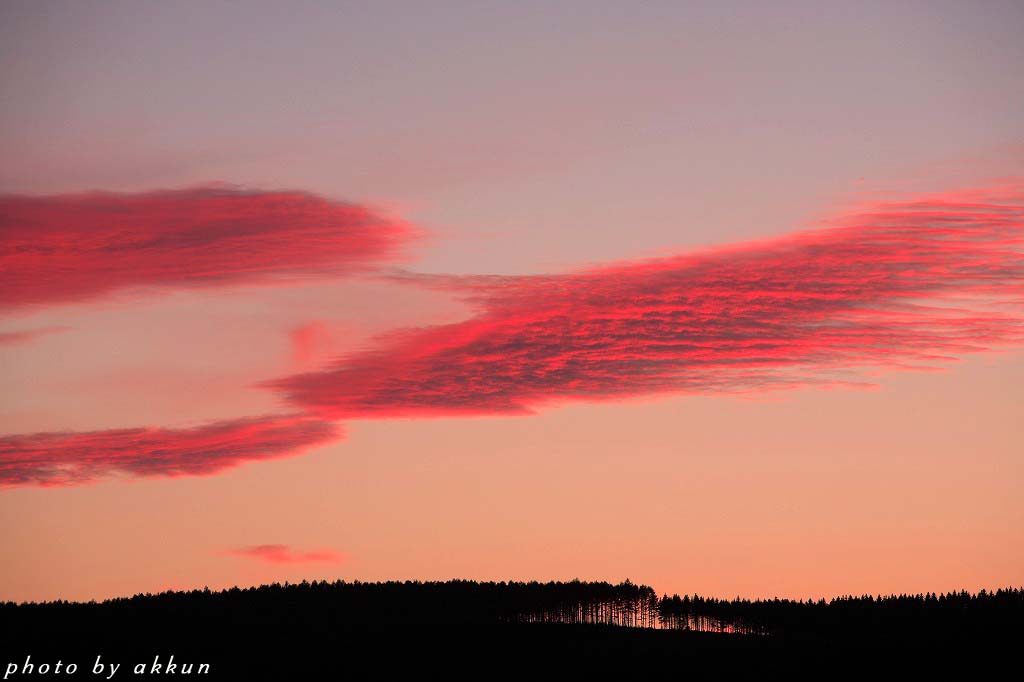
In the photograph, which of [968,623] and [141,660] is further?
[968,623]

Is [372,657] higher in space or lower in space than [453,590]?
higher

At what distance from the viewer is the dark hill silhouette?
11962 cm

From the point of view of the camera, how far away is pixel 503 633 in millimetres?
135500

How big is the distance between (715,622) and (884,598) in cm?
2703

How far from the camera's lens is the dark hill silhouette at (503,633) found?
119625mm

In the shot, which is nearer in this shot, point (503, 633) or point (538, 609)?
point (503, 633)

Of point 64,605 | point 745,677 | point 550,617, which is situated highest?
point 745,677

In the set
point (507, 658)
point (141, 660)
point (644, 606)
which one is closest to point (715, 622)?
point (644, 606)

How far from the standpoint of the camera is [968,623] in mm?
155500

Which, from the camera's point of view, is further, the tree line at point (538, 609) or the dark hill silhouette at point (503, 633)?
the tree line at point (538, 609)

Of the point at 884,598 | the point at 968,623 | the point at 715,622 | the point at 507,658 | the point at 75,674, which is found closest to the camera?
the point at 507,658

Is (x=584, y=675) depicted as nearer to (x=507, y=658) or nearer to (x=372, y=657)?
(x=507, y=658)

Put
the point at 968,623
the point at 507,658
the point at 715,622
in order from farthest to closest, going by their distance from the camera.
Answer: the point at 715,622 → the point at 968,623 → the point at 507,658

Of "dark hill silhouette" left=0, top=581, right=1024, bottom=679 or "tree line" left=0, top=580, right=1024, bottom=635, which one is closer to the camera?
"dark hill silhouette" left=0, top=581, right=1024, bottom=679
